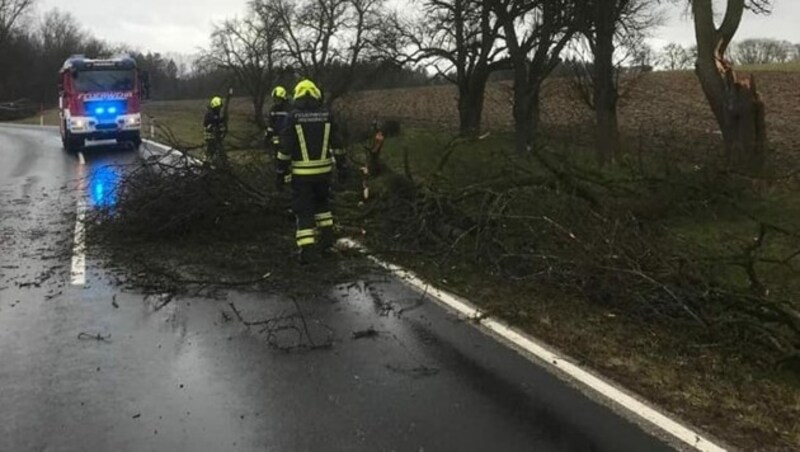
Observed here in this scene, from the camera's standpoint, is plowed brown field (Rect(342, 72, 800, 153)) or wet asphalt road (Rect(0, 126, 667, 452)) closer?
wet asphalt road (Rect(0, 126, 667, 452))

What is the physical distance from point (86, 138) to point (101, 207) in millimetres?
14548

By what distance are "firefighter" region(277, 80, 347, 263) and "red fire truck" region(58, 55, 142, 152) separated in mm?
17150

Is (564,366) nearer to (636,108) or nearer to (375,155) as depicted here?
(375,155)

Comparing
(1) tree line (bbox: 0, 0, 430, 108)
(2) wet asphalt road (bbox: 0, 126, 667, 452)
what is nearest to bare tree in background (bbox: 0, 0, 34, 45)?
(1) tree line (bbox: 0, 0, 430, 108)

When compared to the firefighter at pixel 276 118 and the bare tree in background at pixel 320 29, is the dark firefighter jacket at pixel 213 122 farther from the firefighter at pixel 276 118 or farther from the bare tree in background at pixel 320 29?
the bare tree in background at pixel 320 29

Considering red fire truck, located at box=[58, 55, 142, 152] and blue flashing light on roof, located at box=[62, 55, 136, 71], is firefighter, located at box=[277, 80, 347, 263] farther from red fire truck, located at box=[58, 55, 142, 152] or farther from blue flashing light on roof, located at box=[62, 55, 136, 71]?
blue flashing light on roof, located at box=[62, 55, 136, 71]

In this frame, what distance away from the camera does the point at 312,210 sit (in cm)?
859

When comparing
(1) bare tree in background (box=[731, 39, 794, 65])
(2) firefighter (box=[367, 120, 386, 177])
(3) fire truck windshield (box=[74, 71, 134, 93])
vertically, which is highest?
(1) bare tree in background (box=[731, 39, 794, 65])

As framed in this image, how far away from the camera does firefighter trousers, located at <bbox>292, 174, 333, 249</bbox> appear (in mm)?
8375

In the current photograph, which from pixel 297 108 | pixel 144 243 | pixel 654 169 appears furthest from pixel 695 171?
pixel 144 243

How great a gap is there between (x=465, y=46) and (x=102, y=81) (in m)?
11.7

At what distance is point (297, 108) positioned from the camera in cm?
863

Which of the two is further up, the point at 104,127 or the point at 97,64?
the point at 97,64

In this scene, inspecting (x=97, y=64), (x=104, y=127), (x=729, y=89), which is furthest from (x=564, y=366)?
(x=97, y=64)
